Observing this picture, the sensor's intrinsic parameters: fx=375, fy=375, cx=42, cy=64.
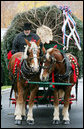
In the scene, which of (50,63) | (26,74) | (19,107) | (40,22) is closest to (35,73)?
(26,74)

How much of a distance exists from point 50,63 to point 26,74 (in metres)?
0.69

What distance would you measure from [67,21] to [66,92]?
3.10m

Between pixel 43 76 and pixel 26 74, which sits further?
pixel 26 74

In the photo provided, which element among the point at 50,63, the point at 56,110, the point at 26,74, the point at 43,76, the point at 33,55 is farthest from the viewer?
the point at 26,74

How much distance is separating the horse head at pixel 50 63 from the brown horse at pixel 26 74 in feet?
0.60

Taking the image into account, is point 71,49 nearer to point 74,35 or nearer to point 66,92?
point 74,35

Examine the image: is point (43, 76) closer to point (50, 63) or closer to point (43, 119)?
point (50, 63)

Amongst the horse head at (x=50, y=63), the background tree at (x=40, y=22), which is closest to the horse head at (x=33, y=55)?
the horse head at (x=50, y=63)

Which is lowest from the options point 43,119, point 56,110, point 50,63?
point 43,119

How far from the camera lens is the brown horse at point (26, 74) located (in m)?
8.57

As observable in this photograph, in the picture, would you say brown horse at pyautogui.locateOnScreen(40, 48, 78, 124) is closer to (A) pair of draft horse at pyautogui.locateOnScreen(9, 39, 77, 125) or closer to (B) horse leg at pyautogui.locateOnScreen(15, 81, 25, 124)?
(A) pair of draft horse at pyautogui.locateOnScreen(9, 39, 77, 125)

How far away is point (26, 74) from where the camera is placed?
8969mm

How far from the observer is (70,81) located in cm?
934

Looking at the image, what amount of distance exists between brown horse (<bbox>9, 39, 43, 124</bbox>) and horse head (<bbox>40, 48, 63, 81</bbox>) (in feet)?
0.60
